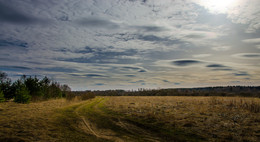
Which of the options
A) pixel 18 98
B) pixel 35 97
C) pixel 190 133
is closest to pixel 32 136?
pixel 190 133

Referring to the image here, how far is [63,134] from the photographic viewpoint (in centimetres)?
991

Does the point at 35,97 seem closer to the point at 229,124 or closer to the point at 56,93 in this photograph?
the point at 56,93

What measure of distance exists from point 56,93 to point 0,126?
5794cm

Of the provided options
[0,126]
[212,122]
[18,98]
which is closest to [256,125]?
[212,122]

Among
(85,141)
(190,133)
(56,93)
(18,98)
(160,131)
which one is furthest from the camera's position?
(56,93)

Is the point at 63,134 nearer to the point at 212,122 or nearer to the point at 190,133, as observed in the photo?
the point at 190,133

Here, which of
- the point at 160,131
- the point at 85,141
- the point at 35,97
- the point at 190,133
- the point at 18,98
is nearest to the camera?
the point at 85,141

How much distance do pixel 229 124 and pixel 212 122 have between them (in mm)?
1252

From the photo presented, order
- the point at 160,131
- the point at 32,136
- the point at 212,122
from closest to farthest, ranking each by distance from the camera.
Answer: the point at 32,136 → the point at 160,131 → the point at 212,122

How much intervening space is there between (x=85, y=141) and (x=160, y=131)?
560 cm

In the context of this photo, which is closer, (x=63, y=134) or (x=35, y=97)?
(x=63, y=134)

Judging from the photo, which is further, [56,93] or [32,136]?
[56,93]

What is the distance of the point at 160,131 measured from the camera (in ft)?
36.7

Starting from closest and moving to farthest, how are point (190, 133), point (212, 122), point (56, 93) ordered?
point (190, 133), point (212, 122), point (56, 93)
